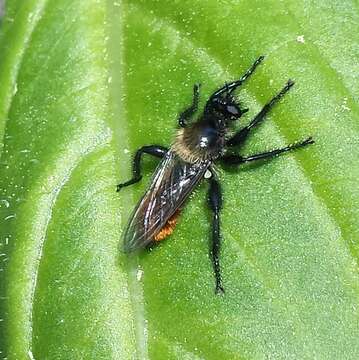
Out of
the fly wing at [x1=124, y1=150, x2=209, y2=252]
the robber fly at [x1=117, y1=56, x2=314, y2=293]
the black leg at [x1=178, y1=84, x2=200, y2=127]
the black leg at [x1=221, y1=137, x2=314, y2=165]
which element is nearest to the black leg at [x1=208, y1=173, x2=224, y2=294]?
the robber fly at [x1=117, y1=56, x2=314, y2=293]

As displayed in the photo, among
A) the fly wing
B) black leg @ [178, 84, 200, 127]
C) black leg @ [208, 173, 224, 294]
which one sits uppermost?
black leg @ [178, 84, 200, 127]

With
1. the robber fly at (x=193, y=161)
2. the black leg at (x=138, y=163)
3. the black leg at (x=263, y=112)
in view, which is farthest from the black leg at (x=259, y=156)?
the black leg at (x=138, y=163)

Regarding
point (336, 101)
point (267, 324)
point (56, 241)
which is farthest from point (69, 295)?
point (336, 101)

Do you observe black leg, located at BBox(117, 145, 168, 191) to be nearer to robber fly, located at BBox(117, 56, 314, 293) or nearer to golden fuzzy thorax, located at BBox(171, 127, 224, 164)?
robber fly, located at BBox(117, 56, 314, 293)

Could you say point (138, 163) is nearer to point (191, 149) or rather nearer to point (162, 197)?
point (162, 197)

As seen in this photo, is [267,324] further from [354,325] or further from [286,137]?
[286,137]

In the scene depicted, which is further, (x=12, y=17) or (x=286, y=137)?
(x=12, y=17)

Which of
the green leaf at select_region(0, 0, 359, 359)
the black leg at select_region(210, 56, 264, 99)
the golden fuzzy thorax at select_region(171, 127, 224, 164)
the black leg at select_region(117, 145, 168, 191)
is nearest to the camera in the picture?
the green leaf at select_region(0, 0, 359, 359)
